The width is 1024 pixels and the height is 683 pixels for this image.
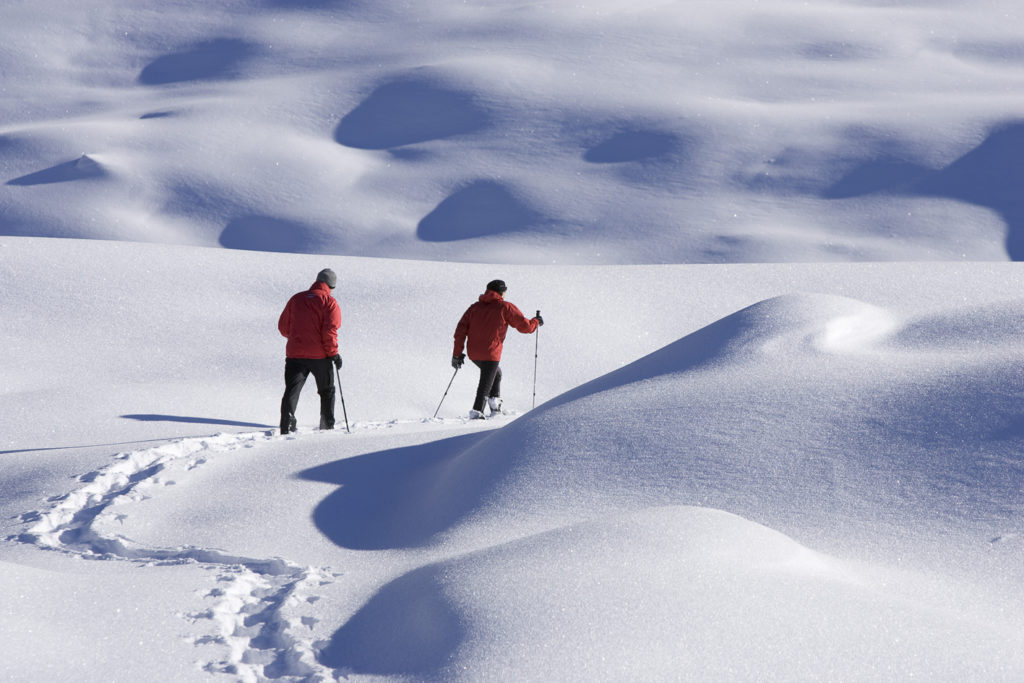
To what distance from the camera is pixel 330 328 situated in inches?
285

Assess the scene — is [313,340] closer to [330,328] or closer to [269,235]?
[330,328]

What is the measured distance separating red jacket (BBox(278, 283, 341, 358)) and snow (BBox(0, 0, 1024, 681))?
2.01 ft

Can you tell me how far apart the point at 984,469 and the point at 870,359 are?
47.2 inches

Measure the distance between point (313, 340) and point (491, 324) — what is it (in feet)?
5.06

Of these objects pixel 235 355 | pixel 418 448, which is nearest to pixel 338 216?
pixel 235 355

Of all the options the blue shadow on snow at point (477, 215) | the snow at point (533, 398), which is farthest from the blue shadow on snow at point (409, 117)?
the blue shadow on snow at point (477, 215)

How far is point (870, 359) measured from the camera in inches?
203


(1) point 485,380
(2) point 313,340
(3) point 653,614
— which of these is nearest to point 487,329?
(1) point 485,380

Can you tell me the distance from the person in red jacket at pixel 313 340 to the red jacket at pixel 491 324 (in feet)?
4.14

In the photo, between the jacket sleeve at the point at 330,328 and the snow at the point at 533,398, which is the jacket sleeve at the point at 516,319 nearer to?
the snow at the point at 533,398

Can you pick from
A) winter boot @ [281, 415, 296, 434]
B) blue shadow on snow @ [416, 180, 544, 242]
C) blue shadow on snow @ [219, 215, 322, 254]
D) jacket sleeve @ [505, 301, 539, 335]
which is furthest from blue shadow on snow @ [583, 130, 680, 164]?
winter boot @ [281, 415, 296, 434]

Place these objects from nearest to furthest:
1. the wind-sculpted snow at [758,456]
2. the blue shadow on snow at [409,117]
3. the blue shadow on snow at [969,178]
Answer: the wind-sculpted snow at [758,456] < the blue shadow on snow at [969,178] < the blue shadow on snow at [409,117]

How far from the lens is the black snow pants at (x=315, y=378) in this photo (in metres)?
7.20

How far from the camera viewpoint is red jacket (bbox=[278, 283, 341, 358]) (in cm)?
720
